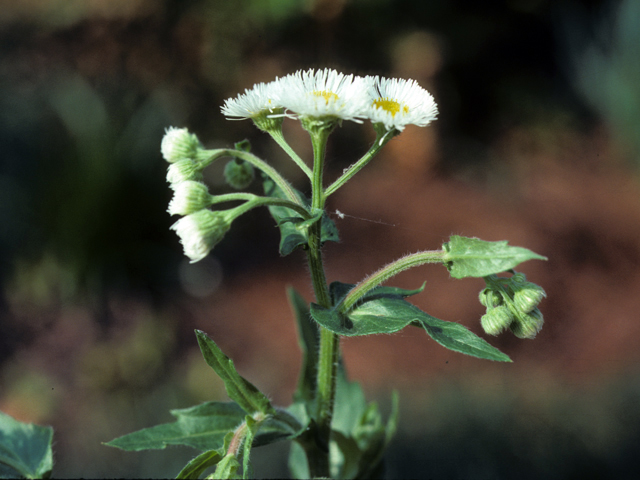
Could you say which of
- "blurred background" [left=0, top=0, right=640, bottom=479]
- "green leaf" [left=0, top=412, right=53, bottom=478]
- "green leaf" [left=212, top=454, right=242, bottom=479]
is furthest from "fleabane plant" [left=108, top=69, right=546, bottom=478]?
"blurred background" [left=0, top=0, right=640, bottom=479]

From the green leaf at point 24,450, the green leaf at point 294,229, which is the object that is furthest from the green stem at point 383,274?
the green leaf at point 24,450

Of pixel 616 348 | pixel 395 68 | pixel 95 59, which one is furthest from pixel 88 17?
pixel 616 348

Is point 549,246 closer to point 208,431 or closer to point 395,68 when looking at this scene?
point 395,68

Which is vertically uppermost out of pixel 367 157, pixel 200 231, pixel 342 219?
pixel 342 219

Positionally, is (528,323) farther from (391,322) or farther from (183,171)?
(183,171)

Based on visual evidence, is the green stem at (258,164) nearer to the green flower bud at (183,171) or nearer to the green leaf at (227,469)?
the green flower bud at (183,171)

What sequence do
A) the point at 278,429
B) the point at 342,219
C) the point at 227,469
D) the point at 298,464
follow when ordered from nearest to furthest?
the point at 227,469 < the point at 278,429 < the point at 298,464 < the point at 342,219

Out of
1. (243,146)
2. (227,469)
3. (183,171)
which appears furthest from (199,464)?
(243,146)
